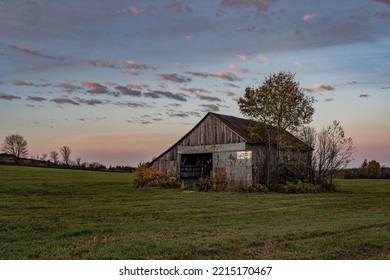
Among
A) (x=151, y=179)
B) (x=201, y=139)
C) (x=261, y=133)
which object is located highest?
(x=261, y=133)

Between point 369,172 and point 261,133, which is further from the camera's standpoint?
point 369,172

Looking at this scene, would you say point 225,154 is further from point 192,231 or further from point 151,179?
point 192,231

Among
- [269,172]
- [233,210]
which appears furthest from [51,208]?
[269,172]

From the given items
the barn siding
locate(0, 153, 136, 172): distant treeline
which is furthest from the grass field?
locate(0, 153, 136, 172): distant treeline

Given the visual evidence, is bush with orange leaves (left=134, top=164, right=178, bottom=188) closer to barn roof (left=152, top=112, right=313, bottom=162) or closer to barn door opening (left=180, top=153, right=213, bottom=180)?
barn door opening (left=180, top=153, right=213, bottom=180)

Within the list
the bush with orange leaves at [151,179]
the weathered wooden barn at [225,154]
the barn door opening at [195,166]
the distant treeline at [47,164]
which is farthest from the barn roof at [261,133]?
the distant treeline at [47,164]

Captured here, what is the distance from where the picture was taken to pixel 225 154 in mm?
37531

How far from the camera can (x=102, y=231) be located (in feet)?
45.5

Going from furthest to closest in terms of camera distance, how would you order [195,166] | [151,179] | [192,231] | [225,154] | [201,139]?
[195,166] < [201,139] < [151,179] < [225,154] < [192,231]

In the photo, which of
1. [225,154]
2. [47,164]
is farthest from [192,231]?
[47,164]

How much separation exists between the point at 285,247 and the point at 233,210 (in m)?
9.34

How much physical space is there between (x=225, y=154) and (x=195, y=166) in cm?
449

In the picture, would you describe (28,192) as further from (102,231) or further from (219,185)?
(102,231)

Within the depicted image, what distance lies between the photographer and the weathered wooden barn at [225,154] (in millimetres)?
36469
